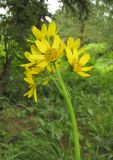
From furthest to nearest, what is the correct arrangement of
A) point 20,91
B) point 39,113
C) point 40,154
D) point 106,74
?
point 106,74 → point 20,91 → point 39,113 → point 40,154

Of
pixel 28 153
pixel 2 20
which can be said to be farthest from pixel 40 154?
pixel 2 20

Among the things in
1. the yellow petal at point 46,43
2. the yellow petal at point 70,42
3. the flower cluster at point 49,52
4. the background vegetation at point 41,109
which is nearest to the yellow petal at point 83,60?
the flower cluster at point 49,52

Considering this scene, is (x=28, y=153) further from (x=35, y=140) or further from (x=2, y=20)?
(x=2, y=20)

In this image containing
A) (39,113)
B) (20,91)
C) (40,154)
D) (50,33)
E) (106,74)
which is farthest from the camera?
(106,74)

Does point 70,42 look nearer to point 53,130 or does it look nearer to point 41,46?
point 41,46

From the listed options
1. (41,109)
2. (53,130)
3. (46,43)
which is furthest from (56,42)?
(41,109)

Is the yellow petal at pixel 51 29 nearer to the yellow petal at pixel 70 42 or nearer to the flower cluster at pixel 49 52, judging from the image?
the flower cluster at pixel 49 52
